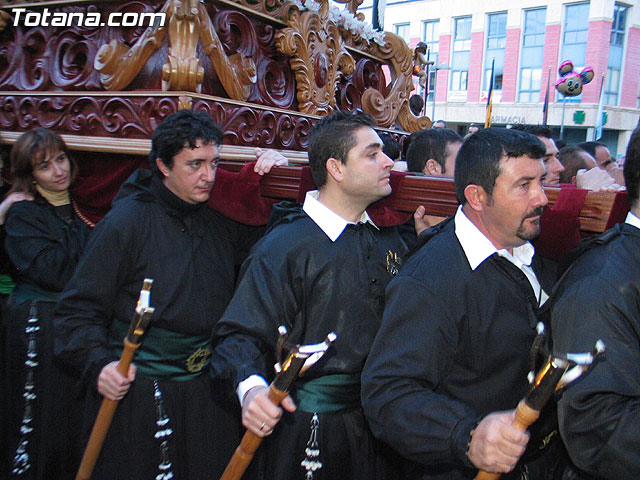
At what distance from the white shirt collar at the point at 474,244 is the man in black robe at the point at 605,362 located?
0.77 feet

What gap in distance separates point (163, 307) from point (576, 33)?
2317 centimetres

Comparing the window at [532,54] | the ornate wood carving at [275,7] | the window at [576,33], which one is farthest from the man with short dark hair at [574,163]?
the window at [532,54]

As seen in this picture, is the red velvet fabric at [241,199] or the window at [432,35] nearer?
the red velvet fabric at [241,199]

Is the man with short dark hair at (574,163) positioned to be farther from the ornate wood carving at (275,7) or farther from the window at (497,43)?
the window at (497,43)

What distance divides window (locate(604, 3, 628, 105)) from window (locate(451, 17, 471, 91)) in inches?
206

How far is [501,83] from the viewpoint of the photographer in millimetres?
23312

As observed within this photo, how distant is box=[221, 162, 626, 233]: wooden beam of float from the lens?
6.10ft

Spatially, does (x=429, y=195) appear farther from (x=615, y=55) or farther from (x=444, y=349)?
(x=615, y=55)

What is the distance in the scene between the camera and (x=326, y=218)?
79.7 inches

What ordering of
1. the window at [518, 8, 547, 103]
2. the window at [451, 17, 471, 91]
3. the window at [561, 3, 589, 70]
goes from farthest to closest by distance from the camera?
1. the window at [451, 17, 471, 91]
2. the window at [518, 8, 547, 103]
3. the window at [561, 3, 589, 70]

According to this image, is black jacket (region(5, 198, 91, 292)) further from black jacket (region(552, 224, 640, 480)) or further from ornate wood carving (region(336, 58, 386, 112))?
black jacket (region(552, 224, 640, 480))

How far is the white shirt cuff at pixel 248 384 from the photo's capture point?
152cm

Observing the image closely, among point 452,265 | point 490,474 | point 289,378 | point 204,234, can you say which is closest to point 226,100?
point 204,234

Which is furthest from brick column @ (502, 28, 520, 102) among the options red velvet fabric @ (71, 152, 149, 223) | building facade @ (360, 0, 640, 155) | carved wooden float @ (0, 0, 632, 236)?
red velvet fabric @ (71, 152, 149, 223)
